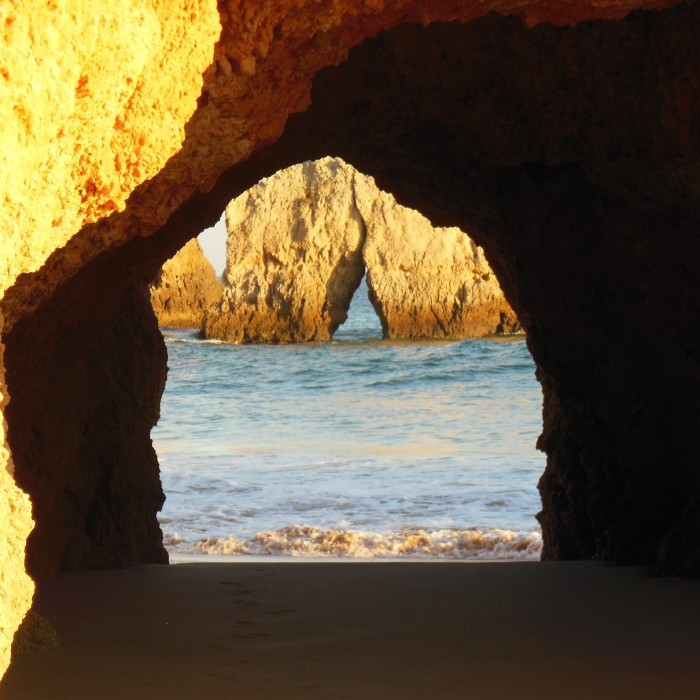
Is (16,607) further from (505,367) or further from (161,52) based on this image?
(505,367)

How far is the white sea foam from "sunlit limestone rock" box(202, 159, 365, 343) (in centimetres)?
2248

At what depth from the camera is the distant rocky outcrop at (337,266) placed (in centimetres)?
3066

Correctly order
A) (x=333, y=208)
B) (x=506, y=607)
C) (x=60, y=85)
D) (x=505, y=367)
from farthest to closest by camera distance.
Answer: (x=333, y=208)
(x=505, y=367)
(x=506, y=607)
(x=60, y=85)

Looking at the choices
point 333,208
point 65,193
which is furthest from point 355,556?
point 333,208

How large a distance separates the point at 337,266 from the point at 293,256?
1.30 m

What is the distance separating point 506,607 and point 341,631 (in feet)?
2.92

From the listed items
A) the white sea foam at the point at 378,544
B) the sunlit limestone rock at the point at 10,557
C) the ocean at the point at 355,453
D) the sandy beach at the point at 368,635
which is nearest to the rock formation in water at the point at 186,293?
A: the ocean at the point at 355,453

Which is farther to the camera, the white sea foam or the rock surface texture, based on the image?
the white sea foam

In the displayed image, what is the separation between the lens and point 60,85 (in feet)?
8.22

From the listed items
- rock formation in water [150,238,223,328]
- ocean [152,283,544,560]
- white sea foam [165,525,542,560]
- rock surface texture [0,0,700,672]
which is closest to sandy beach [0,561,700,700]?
rock surface texture [0,0,700,672]

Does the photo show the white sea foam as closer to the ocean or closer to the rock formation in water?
the ocean

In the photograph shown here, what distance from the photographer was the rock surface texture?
2748 mm

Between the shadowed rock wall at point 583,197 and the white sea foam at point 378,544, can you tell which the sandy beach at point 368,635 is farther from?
the white sea foam at point 378,544

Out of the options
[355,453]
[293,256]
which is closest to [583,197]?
[355,453]
